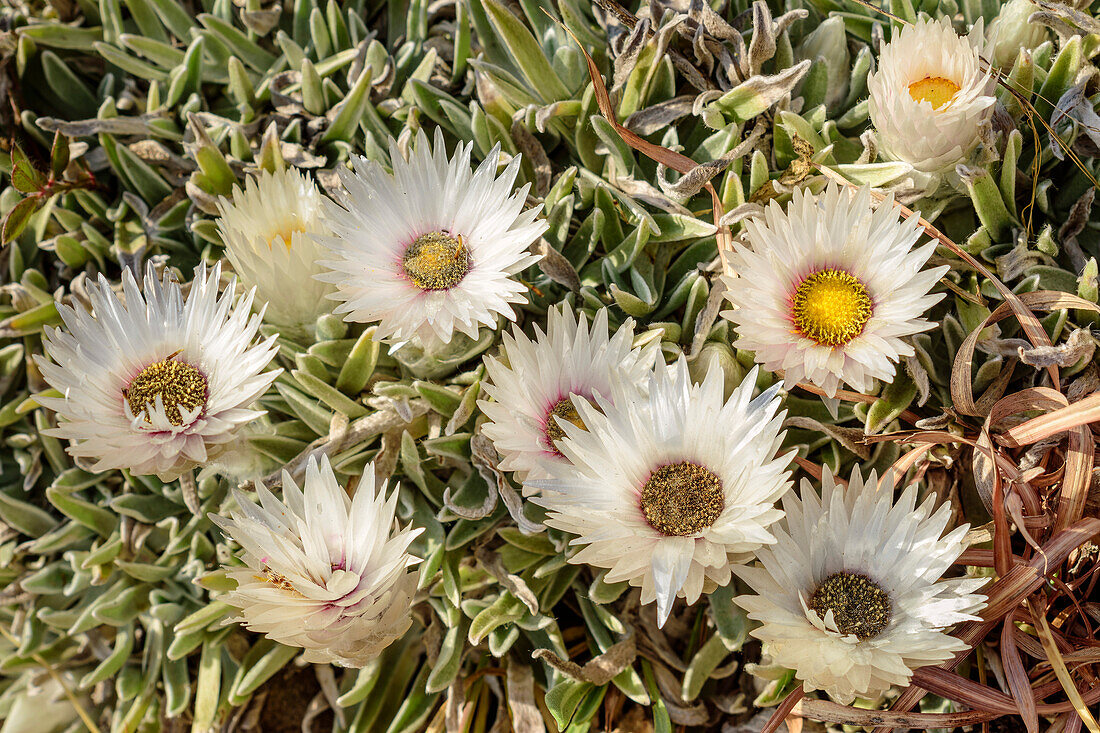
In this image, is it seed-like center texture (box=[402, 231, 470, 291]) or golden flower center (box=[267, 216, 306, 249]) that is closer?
seed-like center texture (box=[402, 231, 470, 291])

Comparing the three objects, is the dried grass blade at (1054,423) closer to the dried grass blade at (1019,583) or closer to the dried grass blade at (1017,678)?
the dried grass blade at (1019,583)

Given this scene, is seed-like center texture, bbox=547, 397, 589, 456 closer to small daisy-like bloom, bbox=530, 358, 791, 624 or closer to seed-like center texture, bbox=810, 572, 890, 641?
small daisy-like bloom, bbox=530, 358, 791, 624

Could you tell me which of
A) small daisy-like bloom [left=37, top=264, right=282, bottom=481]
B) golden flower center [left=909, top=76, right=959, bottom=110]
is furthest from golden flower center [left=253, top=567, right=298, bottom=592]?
Answer: golden flower center [left=909, top=76, right=959, bottom=110]

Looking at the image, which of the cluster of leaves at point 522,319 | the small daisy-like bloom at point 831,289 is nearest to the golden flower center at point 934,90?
the cluster of leaves at point 522,319

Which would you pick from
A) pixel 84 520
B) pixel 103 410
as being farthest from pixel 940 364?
pixel 84 520

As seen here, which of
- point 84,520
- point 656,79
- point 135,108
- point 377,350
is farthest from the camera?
point 135,108

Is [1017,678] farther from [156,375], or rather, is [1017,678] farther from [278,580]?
[156,375]

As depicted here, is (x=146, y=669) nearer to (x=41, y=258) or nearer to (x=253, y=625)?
(x=253, y=625)

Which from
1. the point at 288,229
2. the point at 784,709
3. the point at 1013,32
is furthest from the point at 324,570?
the point at 1013,32
